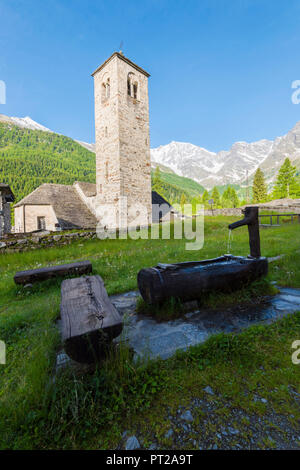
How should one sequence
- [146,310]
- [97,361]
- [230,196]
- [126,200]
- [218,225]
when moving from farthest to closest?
[230,196] → [126,200] → [218,225] → [146,310] → [97,361]

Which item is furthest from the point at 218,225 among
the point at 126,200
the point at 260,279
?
the point at 260,279

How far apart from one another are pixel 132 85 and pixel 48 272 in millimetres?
21945

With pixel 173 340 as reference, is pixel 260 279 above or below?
above

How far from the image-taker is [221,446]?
3.84 ft

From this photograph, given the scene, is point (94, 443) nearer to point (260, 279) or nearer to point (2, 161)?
point (260, 279)

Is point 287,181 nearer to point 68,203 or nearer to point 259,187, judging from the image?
point 259,187

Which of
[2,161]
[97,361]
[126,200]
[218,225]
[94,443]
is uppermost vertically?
[2,161]

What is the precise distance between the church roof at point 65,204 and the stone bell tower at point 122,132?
222 inches

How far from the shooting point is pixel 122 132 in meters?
18.0

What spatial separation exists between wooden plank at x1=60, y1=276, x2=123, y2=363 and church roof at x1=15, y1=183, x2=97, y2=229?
22.7m

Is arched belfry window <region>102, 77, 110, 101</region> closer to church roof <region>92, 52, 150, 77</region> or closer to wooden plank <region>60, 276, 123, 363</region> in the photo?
church roof <region>92, 52, 150, 77</region>

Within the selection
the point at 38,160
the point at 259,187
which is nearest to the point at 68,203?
the point at 259,187

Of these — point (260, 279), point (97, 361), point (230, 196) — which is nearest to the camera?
point (97, 361)

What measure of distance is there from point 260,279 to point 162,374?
2.76m
